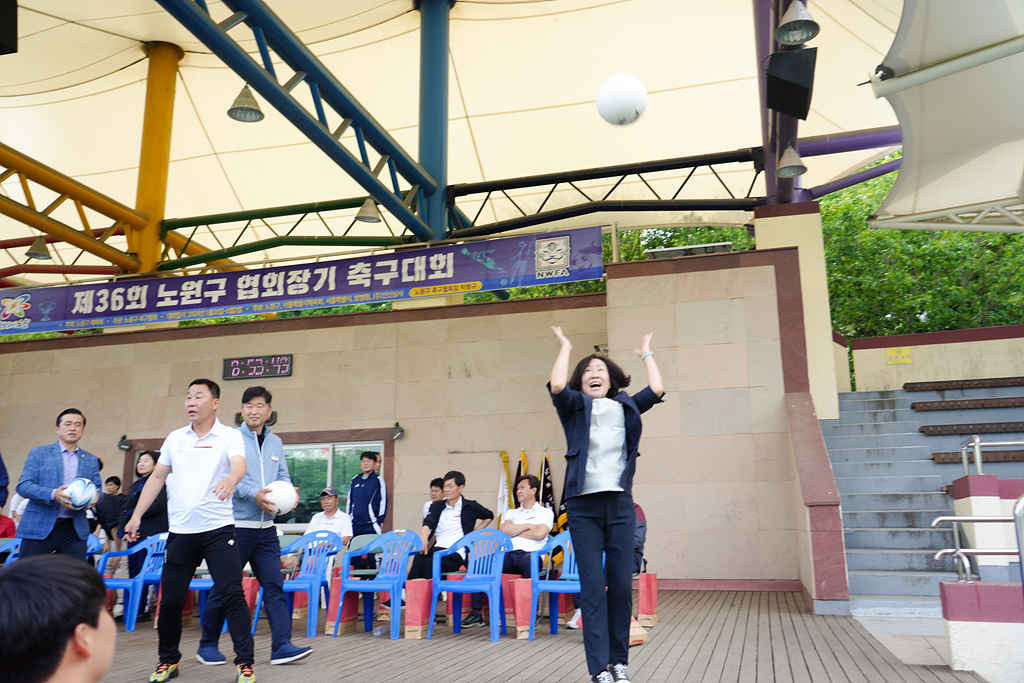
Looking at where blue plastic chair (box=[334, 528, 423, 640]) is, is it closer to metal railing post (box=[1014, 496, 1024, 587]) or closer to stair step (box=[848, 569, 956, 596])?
stair step (box=[848, 569, 956, 596])

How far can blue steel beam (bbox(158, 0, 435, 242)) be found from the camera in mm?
7180

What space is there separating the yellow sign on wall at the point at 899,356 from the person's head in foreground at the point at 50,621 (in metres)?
14.4

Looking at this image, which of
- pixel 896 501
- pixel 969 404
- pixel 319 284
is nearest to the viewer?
pixel 896 501

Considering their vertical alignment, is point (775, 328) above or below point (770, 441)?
above

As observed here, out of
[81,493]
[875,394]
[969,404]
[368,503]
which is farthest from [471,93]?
[81,493]

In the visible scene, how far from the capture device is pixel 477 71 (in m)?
13.5

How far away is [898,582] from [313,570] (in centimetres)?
534

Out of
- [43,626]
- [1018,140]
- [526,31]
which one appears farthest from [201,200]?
[43,626]

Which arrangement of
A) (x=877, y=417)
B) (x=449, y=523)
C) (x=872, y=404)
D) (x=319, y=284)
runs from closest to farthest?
(x=449, y=523) < (x=877, y=417) < (x=872, y=404) < (x=319, y=284)

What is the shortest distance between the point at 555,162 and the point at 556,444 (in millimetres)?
6472

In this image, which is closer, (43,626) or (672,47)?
(43,626)

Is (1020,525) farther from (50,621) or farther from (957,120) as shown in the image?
(957,120)

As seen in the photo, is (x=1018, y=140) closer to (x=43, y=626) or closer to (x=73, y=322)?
(x=43, y=626)

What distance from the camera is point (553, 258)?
9.39 meters
